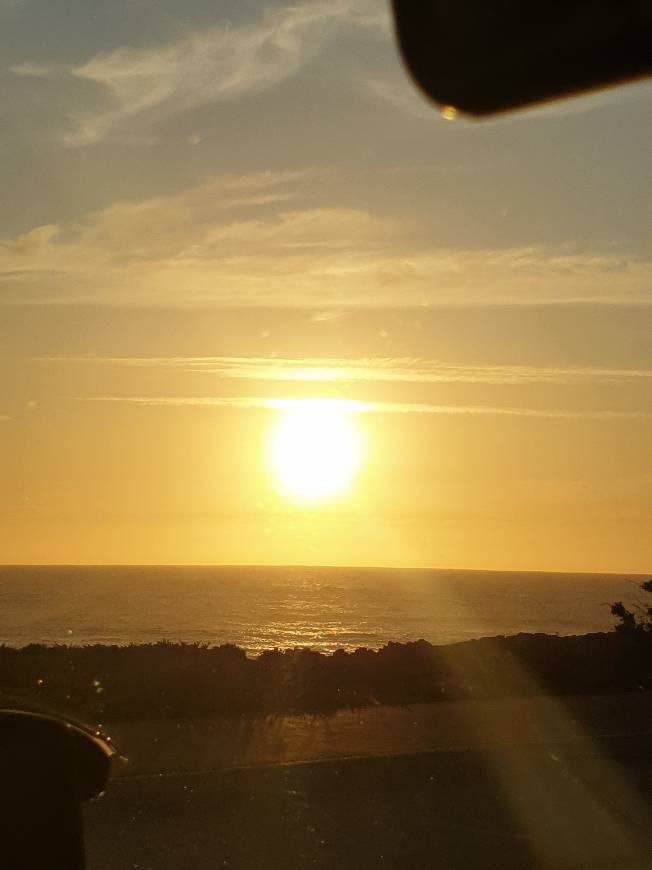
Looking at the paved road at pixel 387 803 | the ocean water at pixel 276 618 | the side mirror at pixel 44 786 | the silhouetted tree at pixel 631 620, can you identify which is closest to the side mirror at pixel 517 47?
the side mirror at pixel 44 786

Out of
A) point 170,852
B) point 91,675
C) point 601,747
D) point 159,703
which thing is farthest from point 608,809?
point 91,675

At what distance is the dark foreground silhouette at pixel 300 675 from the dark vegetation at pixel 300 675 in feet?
0.05

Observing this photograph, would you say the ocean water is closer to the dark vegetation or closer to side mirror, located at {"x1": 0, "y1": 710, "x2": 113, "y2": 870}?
the dark vegetation

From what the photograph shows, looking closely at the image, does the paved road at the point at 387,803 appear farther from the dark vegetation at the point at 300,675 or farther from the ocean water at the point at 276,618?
the ocean water at the point at 276,618

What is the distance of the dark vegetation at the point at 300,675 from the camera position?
12.2 meters

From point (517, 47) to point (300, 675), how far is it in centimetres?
1264

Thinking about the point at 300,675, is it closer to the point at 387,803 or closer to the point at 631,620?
the point at 387,803

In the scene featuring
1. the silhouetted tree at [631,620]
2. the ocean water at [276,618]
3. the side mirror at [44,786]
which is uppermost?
the ocean water at [276,618]

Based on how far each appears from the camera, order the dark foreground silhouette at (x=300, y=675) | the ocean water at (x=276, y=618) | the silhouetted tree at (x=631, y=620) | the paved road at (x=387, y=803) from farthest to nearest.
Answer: the ocean water at (x=276, y=618)
the silhouetted tree at (x=631, y=620)
the dark foreground silhouette at (x=300, y=675)
the paved road at (x=387, y=803)

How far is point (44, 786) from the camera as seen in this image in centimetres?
237

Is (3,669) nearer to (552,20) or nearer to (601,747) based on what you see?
(601,747)

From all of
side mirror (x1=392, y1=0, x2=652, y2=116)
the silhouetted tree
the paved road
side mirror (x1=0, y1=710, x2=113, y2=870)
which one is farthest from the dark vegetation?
side mirror (x1=392, y1=0, x2=652, y2=116)

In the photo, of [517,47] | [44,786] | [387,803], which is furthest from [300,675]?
[517,47]

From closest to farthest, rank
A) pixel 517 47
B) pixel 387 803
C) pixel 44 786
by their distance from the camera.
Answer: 1. pixel 517 47
2. pixel 44 786
3. pixel 387 803
